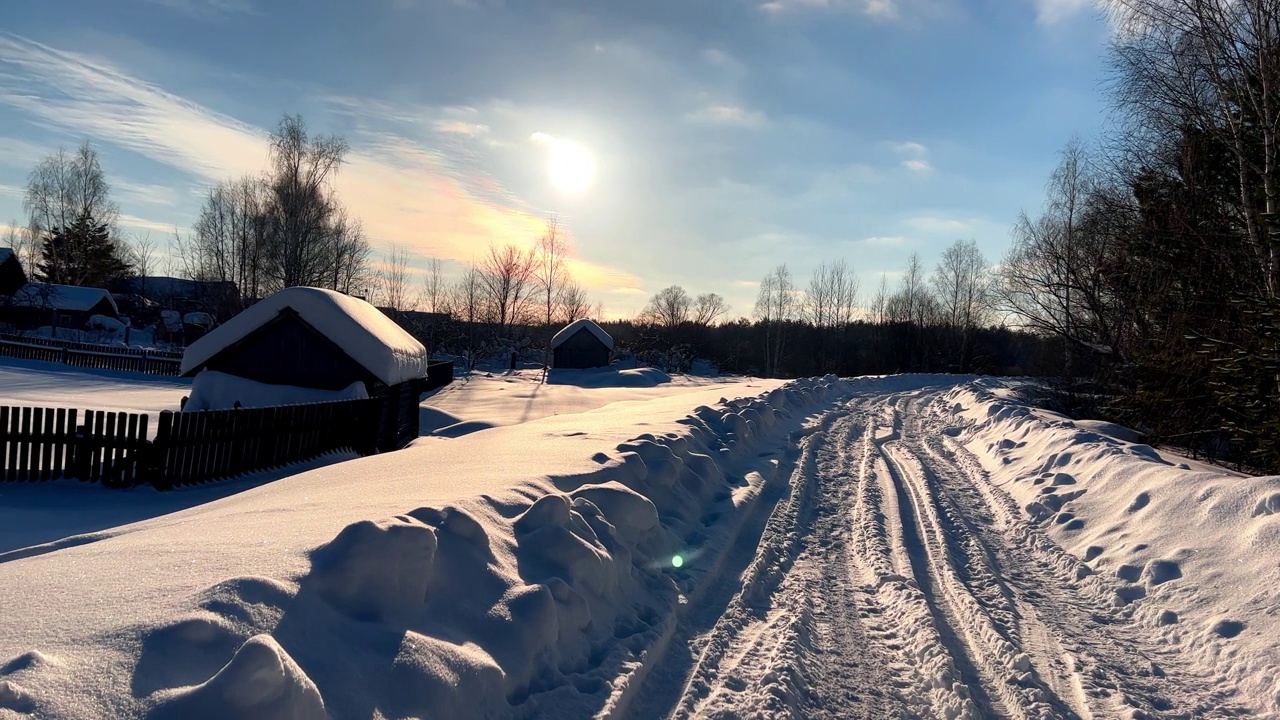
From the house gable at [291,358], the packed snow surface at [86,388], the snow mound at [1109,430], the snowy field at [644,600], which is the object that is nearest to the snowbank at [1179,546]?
the snowy field at [644,600]

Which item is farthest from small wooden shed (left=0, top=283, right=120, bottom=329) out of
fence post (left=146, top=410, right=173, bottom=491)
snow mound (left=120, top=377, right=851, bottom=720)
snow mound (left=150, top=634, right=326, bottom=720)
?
snow mound (left=150, top=634, right=326, bottom=720)

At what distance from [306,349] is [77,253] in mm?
54505

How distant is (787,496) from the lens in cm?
920

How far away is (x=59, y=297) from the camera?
47.7 metres

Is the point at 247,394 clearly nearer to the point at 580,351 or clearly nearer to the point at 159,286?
the point at 580,351

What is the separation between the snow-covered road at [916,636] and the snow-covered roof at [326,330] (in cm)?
988

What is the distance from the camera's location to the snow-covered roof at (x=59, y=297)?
144 ft

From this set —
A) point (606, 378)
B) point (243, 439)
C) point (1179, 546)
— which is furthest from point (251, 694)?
point (606, 378)

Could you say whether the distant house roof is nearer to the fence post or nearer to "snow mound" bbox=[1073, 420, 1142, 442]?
the fence post

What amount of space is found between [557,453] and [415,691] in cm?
584

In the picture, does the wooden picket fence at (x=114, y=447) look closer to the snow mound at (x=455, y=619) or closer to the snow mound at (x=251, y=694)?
the snow mound at (x=455, y=619)

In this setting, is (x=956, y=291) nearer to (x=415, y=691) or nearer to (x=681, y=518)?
(x=681, y=518)

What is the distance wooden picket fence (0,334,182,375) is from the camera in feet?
94.9

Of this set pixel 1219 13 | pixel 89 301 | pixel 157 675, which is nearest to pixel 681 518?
pixel 157 675
